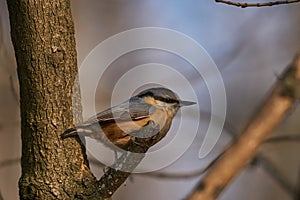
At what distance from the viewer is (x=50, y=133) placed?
132cm

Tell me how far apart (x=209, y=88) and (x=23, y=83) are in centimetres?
85

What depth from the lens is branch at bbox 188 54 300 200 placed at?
62cm

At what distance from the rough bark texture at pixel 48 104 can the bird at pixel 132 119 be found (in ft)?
0.15

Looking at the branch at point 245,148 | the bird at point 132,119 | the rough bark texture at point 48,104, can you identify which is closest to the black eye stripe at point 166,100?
the bird at point 132,119

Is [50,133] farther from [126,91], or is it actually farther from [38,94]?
[126,91]

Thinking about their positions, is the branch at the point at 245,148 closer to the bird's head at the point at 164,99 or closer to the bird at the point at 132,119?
the bird at the point at 132,119

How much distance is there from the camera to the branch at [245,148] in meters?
0.62

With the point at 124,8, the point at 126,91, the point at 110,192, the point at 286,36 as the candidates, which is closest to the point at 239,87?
the point at 286,36

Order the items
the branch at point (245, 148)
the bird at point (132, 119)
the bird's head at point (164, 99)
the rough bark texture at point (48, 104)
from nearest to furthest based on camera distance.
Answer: the branch at point (245, 148) < the rough bark texture at point (48, 104) < the bird at point (132, 119) < the bird's head at point (164, 99)

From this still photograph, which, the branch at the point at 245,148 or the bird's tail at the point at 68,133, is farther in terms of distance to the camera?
the bird's tail at the point at 68,133

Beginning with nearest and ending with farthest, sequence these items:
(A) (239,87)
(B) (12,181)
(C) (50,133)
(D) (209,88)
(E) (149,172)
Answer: (C) (50,133), (E) (149,172), (D) (209,88), (B) (12,181), (A) (239,87)

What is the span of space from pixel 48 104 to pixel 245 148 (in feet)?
2.52

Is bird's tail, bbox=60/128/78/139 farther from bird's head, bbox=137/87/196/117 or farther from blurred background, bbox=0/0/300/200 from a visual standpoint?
blurred background, bbox=0/0/300/200

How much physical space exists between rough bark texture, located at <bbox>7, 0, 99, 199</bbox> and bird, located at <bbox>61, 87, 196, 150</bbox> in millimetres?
46
